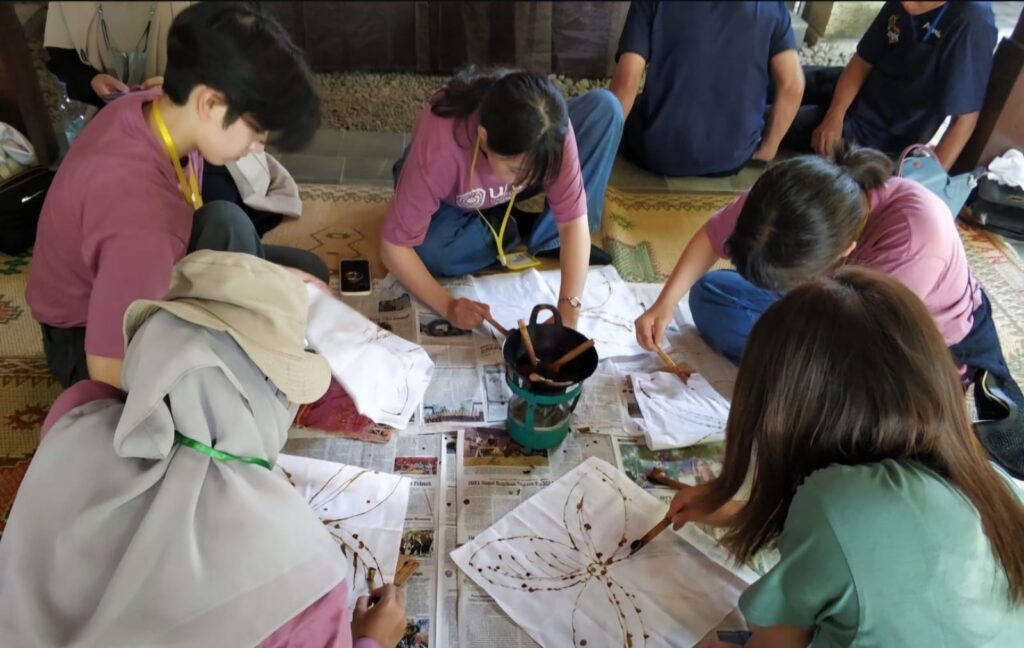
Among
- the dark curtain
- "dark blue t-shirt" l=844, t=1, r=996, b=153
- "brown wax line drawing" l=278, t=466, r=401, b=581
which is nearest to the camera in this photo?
"brown wax line drawing" l=278, t=466, r=401, b=581

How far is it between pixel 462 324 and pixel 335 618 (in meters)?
0.74

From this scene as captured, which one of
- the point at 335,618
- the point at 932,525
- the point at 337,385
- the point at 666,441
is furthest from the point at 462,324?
the point at 932,525

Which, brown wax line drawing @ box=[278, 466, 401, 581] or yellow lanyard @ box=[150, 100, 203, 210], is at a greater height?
yellow lanyard @ box=[150, 100, 203, 210]

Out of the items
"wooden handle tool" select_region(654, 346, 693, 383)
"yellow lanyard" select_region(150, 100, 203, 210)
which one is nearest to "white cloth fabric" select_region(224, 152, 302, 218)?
"yellow lanyard" select_region(150, 100, 203, 210)

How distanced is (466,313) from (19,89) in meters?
1.38

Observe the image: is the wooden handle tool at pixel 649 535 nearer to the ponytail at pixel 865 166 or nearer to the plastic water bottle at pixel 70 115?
the ponytail at pixel 865 166

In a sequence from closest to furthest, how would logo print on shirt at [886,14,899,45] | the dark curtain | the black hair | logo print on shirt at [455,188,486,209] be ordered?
the black hair < logo print on shirt at [455,188,486,209] < logo print on shirt at [886,14,899,45] < the dark curtain

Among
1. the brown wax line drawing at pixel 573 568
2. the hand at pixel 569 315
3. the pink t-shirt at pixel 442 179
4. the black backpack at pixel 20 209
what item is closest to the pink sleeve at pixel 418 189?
the pink t-shirt at pixel 442 179

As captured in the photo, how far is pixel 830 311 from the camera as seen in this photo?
0.78m

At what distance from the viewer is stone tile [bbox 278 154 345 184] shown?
2.16 m

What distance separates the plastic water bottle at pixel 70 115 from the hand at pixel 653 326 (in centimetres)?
157

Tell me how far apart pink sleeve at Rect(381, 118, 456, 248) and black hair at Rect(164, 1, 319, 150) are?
373mm

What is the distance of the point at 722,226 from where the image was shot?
1.42m

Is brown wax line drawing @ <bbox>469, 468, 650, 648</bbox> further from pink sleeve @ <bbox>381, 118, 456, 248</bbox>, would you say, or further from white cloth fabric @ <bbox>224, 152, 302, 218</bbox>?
white cloth fabric @ <bbox>224, 152, 302, 218</bbox>
